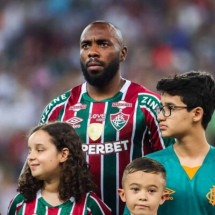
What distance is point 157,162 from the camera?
15.5 ft

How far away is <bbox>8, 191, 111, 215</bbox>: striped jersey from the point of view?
4.86 m

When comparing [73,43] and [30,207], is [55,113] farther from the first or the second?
[73,43]

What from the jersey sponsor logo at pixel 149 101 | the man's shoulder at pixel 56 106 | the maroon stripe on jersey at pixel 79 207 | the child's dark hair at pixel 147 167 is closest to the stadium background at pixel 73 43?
the man's shoulder at pixel 56 106

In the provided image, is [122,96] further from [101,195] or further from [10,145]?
[10,145]

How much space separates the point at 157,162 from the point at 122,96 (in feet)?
2.65

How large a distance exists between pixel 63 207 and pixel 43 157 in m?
0.29

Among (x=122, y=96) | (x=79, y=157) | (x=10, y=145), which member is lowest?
(x=79, y=157)

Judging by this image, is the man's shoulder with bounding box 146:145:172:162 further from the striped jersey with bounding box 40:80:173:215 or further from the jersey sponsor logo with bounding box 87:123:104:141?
the jersey sponsor logo with bounding box 87:123:104:141

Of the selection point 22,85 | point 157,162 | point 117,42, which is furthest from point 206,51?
point 157,162

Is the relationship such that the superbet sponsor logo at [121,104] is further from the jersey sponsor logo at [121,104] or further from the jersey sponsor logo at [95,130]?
the jersey sponsor logo at [95,130]

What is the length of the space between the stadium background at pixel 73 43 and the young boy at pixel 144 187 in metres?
5.84

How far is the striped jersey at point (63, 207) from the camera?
486cm

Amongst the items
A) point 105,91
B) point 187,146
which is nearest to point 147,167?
point 187,146

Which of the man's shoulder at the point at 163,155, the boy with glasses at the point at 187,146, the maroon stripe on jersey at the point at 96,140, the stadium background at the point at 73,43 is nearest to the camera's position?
the boy with glasses at the point at 187,146
